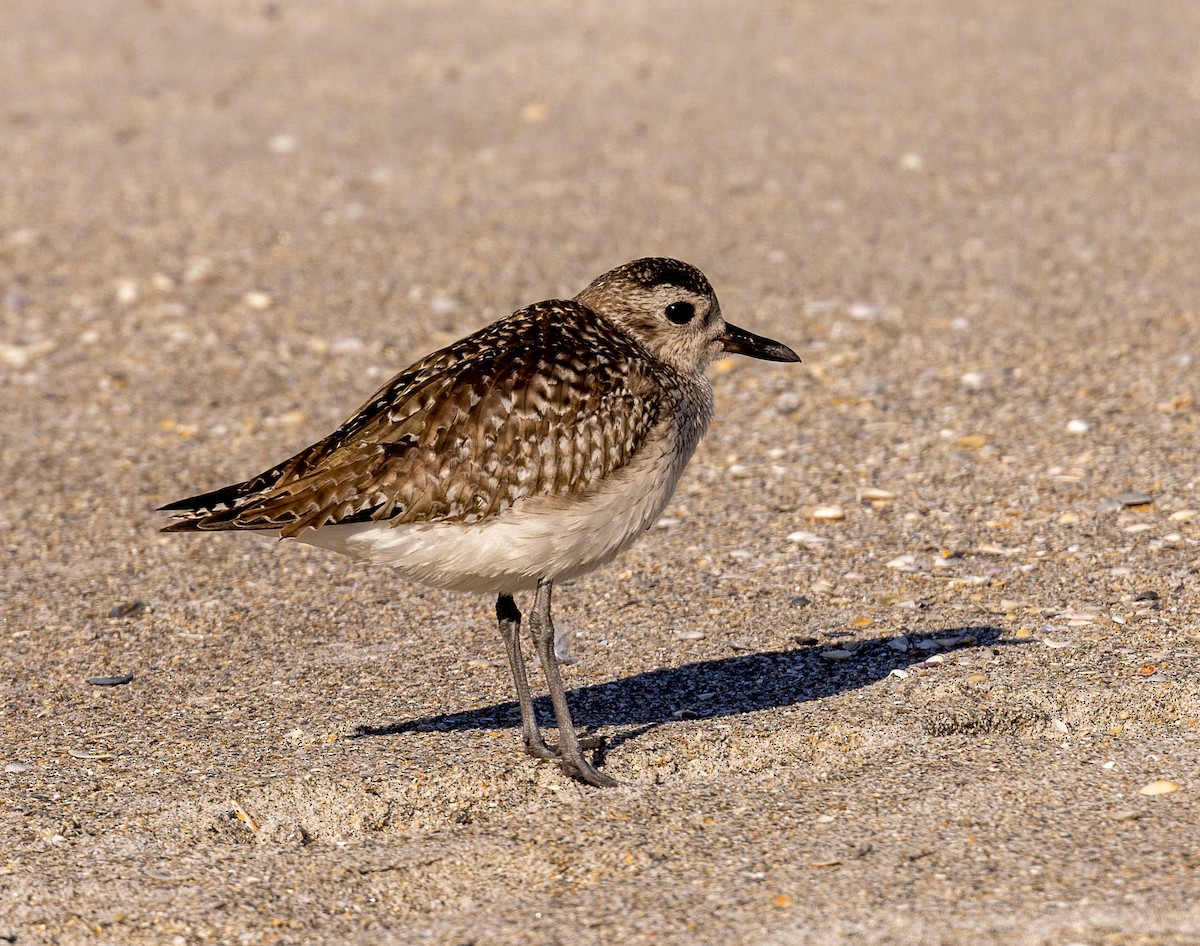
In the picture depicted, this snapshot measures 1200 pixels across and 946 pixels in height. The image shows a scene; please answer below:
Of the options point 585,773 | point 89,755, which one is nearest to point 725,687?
point 585,773

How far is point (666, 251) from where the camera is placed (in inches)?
440

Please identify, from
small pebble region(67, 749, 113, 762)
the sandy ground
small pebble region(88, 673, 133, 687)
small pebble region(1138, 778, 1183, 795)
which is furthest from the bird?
small pebble region(1138, 778, 1183, 795)

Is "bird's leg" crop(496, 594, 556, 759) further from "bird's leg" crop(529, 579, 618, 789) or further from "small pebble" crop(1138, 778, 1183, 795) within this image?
"small pebble" crop(1138, 778, 1183, 795)

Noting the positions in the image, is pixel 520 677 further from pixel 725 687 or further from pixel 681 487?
pixel 681 487

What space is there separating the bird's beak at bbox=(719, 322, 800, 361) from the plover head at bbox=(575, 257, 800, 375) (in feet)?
0.47

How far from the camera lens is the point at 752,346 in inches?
247

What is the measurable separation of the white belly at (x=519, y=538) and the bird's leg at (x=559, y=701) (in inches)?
5.2

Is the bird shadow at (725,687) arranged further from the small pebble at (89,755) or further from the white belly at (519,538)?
the small pebble at (89,755)

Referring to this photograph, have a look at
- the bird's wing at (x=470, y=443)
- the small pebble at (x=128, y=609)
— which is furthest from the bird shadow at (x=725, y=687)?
the small pebble at (x=128, y=609)

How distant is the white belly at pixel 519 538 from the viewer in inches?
205

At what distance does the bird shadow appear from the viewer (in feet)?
19.2

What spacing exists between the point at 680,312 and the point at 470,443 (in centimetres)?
113

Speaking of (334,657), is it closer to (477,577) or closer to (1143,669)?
(477,577)

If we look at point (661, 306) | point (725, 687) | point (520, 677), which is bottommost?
point (725, 687)
